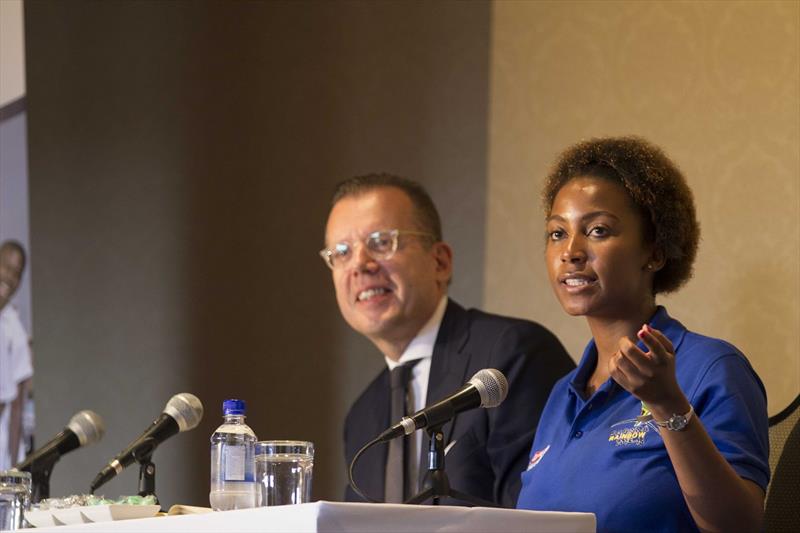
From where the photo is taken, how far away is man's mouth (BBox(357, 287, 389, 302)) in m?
3.43

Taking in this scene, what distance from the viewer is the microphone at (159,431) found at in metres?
2.54

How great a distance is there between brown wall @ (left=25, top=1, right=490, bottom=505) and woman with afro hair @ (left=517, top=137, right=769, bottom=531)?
2.06 m

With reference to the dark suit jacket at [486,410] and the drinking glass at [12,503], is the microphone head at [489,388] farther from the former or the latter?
the drinking glass at [12,503]

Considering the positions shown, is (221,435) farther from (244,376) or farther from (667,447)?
(244,376)

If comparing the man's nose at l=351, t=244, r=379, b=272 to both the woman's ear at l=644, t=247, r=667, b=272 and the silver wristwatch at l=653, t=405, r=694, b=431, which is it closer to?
the woman's ear at l=644, t=247, r=667, b=272

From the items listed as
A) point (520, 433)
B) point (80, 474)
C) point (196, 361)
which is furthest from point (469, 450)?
point (80, 474)

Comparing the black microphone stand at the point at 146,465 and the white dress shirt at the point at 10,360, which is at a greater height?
the white dress shirt at the point at 10,360

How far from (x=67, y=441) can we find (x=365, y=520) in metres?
1.59

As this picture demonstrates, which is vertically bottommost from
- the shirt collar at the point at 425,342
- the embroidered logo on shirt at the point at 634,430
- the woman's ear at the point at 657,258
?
the embroidered logo on shirt at the point at 634,430

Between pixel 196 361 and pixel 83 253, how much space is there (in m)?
0.65

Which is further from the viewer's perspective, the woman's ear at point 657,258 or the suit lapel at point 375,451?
the suit lapel at point 375,451

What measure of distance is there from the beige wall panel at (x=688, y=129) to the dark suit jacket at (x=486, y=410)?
428 mm

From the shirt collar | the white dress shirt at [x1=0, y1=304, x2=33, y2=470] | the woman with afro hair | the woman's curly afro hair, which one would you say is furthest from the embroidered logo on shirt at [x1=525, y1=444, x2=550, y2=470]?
the white dress shirt at [x1=0, y1=304, x2=33, y2=470]

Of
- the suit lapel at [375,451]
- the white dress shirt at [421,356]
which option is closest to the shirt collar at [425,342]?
the white dress shirt at [421,356]
